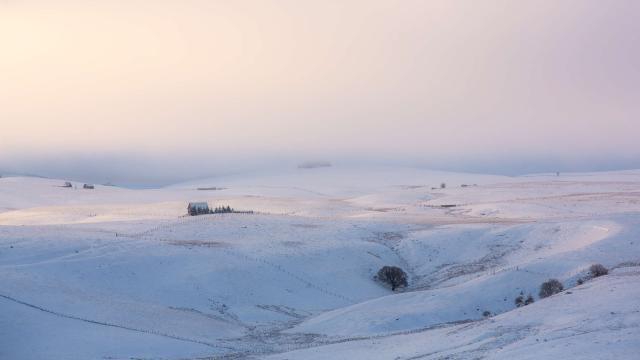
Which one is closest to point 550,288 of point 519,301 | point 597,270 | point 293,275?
point 519,301

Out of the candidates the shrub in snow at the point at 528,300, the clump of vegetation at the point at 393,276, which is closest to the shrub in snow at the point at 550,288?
the shrub in snow at the point at 528,300

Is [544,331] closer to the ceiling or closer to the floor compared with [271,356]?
closer to the ceiling

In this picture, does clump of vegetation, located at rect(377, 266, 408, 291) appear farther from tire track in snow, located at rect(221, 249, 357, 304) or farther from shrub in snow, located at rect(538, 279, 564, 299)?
shrub in snow, located at rect(538, 279, 564, 299)

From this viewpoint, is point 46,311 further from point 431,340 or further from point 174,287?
point 431,340

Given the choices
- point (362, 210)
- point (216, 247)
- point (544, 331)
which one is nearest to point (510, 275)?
point (544, 331)

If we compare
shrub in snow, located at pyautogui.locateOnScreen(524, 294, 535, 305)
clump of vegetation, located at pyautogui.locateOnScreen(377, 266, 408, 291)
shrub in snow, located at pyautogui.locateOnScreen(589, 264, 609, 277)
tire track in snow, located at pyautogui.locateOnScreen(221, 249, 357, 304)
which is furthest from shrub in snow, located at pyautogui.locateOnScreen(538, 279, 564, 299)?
clump of vegetation, located at pyautogui.locateOnScreen(377, 266, 408, 291)

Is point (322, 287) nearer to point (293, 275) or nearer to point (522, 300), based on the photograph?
point (293, 275)

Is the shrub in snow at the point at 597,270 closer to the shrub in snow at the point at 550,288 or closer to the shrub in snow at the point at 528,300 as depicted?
the shrub in snow at the point at 550,288
